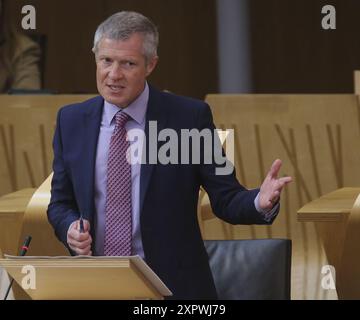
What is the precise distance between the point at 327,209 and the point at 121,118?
1270 mm

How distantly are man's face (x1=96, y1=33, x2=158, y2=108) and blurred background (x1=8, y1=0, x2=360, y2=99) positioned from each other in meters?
5.65

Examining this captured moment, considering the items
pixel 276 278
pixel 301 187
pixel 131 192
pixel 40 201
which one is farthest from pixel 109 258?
pixel 301 187

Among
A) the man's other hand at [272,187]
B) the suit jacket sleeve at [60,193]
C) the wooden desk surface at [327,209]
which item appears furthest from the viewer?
the wooden desk surface at [327,209]

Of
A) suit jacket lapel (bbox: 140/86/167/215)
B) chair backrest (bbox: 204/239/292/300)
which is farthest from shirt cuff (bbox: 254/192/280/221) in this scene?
chair backrest (bbox: 204/239/292/300)

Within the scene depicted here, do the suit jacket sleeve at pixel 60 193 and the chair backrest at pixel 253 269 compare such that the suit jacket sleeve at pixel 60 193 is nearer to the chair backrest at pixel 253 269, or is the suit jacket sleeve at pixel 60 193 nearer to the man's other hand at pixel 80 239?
the man's other hand at pixel 80 239

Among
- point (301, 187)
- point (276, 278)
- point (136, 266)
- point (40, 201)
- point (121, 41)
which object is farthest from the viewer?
point (301, 187)

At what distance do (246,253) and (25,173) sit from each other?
2068 millimetres

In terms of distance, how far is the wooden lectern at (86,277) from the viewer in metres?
3.06

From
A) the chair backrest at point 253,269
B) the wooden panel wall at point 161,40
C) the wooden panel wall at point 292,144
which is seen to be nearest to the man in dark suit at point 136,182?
the chair backrest at point 253,269

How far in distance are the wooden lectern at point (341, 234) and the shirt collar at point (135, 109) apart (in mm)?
1068

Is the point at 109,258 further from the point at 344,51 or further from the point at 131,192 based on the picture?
the point at 344,51

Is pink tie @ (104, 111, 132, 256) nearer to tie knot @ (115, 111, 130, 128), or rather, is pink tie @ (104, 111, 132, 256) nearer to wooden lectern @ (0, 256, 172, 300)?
tie knot @ (115, 111, 130, 128)

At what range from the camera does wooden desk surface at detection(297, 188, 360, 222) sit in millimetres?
4773

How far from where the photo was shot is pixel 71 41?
9.62m
